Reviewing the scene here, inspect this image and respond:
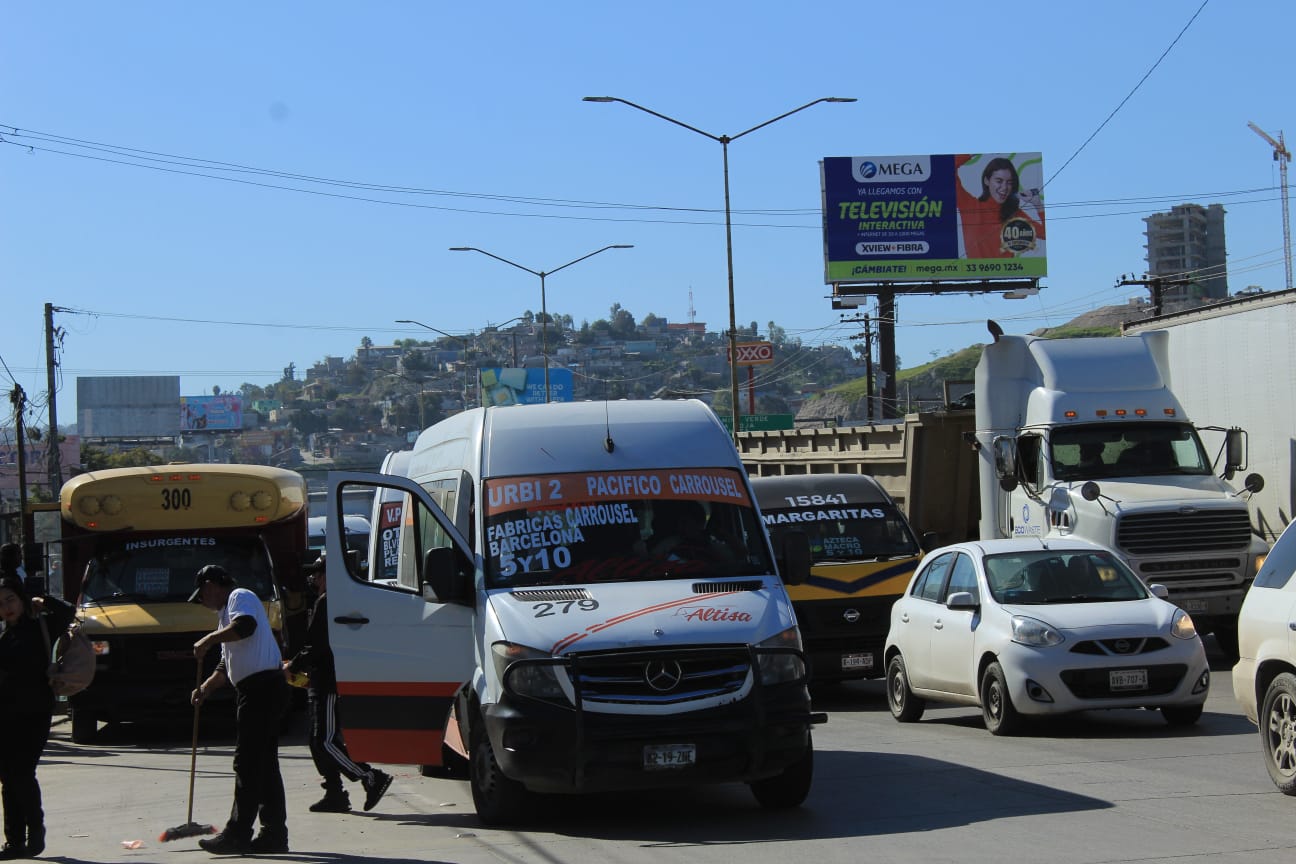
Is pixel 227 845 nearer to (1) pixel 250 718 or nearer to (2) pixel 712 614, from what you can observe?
(1) pixel 250 718

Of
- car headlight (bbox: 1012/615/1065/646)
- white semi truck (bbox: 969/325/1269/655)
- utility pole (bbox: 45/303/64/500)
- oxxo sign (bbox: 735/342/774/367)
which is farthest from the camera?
oxxo sign (bbox: 735/342/774/367)

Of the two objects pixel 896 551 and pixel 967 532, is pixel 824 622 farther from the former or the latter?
pixel 967 532

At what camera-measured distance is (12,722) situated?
9398 mm

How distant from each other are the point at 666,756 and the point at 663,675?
0.45 metres

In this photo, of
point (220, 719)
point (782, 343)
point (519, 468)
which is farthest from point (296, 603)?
point (782, 343)

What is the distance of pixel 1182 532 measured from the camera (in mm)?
18312

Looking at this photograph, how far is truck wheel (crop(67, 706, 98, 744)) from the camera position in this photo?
672 inches

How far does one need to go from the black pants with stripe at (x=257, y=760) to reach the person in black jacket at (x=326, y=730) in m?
1.42

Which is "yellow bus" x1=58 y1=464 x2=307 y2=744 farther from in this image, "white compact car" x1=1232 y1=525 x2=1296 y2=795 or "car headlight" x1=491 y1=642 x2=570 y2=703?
"white compact car" x1=1232 y1=525 x2=1296 y2=795

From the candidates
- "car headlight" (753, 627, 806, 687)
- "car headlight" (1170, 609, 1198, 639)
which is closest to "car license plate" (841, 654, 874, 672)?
"car headlight" (1170, 609, 1198, 639)

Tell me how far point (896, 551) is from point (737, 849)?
9.67m

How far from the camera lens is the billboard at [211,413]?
11650cm

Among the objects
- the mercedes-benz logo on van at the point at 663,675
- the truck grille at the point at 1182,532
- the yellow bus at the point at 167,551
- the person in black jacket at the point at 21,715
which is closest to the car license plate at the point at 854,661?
the truck grille at the point at 1182,532

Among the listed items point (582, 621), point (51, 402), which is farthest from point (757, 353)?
point (582, 621)
